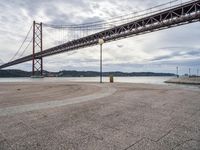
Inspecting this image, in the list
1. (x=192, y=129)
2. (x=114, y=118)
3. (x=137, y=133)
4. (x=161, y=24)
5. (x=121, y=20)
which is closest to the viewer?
(x=137, y=133)

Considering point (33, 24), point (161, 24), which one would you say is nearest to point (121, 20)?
point (161, 24)

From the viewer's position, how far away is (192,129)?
282 centimetres

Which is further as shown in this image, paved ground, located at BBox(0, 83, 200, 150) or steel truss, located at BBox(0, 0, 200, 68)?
steel truss, located at BBox(0, 0, 200, 68)

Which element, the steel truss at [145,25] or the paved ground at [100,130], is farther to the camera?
the steel truss at [145,25]

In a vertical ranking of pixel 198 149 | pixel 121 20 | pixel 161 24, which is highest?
pixel 121 20

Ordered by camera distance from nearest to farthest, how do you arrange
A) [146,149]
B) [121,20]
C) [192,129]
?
[146,149]
[192,129]
[121,20]

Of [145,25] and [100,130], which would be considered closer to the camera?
[100,130]

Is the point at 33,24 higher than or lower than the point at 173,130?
higher

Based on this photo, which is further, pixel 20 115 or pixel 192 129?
pixel 20 115

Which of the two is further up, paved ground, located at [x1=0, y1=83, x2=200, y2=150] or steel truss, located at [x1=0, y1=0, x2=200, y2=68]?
steel truss, located at [x1=0, y1=0, x2=200, y2=68]

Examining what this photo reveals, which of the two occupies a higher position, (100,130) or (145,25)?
(145,25)

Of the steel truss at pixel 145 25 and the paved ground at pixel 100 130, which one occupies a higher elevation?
the steel truss at pixel 145 25

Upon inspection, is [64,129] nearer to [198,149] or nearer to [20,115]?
[20,115]

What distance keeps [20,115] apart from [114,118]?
201 centimetres
